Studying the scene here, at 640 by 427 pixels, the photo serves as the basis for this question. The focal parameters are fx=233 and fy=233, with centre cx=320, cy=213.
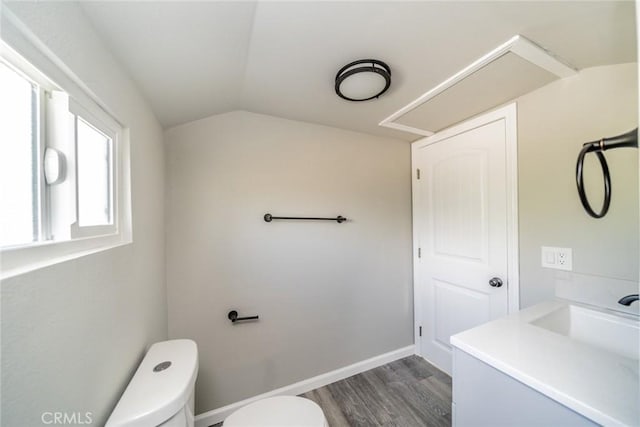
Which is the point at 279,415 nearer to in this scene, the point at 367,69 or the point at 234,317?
the point at 234,317

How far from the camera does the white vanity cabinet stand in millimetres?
656

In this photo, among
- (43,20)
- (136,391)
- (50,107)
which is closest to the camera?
(43,20)

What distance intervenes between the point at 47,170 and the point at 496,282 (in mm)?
2248

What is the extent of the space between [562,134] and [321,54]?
1402mm

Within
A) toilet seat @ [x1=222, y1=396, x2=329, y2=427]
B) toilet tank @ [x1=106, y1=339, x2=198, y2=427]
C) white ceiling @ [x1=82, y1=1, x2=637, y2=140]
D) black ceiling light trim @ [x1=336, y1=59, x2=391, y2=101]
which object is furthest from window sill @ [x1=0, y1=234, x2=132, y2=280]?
black ceiling light trim @ [x1=336, y1=59, x2=391, y2=101]

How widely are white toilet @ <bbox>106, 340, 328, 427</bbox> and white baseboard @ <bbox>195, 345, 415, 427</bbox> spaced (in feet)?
2.29

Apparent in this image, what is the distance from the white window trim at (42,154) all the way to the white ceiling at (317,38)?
0.71 feet

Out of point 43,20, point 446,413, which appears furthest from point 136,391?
point 446,413

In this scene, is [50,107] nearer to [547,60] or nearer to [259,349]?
[259,349]

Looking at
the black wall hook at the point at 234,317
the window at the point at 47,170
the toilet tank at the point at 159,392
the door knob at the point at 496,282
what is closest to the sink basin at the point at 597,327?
the door knob at the point at 496,282

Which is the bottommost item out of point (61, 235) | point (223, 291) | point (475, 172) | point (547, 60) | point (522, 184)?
point (223, 291)

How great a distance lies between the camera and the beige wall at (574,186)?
1.09 m

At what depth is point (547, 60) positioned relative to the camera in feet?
3.73

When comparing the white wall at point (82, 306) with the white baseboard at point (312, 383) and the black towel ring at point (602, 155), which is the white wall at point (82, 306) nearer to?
the white baseboard at point (312, 383)
